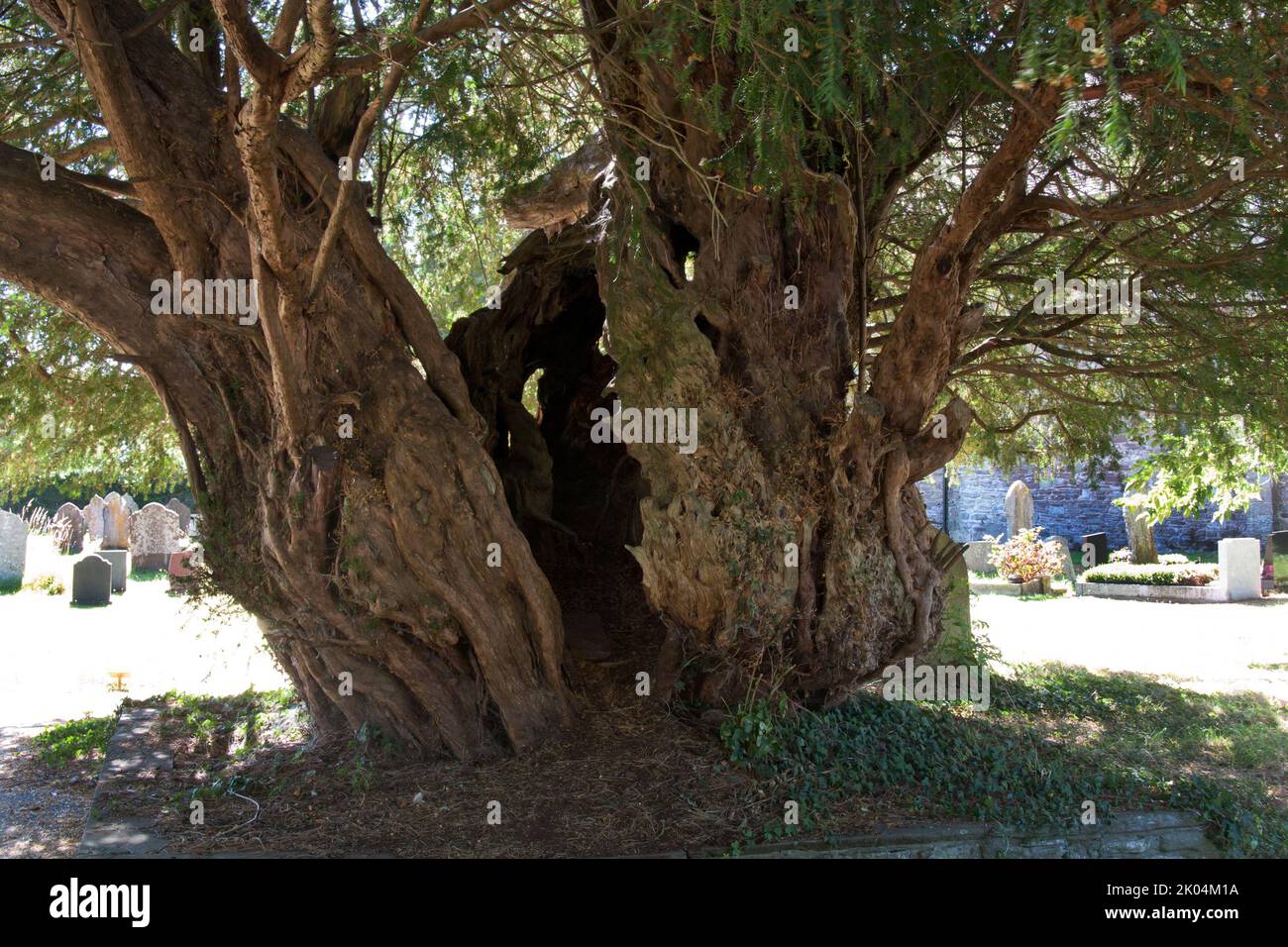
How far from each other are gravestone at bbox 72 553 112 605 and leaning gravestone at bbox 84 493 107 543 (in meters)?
8.80

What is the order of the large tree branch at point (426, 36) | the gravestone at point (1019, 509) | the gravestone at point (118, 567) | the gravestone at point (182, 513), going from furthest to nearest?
the gravestone at point (1019, 509) → the gravestone at point (182, 513) → the gravestone at point (118, 567) → the large tree branch at point (426, 36)

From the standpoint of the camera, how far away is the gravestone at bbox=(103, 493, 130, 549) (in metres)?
23.5

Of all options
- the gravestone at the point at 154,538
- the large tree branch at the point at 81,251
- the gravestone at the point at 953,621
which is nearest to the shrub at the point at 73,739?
the large tree branch at the point at 81,251

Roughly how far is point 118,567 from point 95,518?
25.0 feet

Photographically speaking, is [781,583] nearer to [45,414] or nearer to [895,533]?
[895,533]

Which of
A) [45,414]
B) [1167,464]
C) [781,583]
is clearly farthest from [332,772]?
[1167,464]

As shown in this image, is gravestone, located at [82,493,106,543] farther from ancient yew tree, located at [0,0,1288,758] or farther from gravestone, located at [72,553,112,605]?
ancient yew tree, located at [0,0,1288,758]

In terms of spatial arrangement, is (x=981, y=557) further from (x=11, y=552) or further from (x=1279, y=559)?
(x=11, y=552)

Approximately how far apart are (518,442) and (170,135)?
3653mm

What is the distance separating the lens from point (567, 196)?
7.84 metres

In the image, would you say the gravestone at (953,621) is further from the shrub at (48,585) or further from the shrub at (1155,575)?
the shrub at (48,585)

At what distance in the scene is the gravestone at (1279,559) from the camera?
19078 millimetres

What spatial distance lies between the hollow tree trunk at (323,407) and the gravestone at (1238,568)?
15.8 meters

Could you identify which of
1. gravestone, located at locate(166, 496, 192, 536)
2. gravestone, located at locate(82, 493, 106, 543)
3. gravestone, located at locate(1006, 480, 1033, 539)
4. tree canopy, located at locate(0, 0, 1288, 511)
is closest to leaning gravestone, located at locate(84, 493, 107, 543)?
gravestone, located at locate(82, 493, 106, 543)
